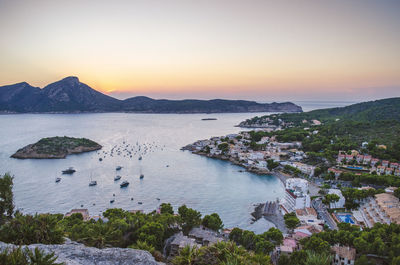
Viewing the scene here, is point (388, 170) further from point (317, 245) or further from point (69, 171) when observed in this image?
point (69, 171)

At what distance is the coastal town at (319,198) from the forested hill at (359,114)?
94.4ft

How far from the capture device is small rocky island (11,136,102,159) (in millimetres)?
35844

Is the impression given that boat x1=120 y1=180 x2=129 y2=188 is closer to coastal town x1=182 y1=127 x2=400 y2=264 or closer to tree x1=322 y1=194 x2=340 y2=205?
coastal town x1=182 y1=127 x2=400 y2=264

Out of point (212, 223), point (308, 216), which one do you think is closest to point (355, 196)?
point (308, 216)

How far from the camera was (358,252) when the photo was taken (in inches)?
416

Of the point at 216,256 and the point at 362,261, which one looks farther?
the point at 362,261

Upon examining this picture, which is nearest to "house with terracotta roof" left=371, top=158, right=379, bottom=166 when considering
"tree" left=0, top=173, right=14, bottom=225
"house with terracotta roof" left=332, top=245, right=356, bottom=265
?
"house with terracotta roof" left=332, top=245, right=356, bottom=265

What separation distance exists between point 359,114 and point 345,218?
55.0 meters

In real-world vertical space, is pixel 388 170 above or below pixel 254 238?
above

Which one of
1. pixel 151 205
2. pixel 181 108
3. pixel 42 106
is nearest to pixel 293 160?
pixel 151 205

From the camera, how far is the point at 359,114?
199 feet

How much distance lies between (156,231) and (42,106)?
150m

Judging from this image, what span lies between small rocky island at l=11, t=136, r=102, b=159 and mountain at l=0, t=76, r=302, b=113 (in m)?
98.4

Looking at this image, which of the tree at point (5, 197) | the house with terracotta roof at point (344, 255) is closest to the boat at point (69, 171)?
the tree at point (5, 197)
